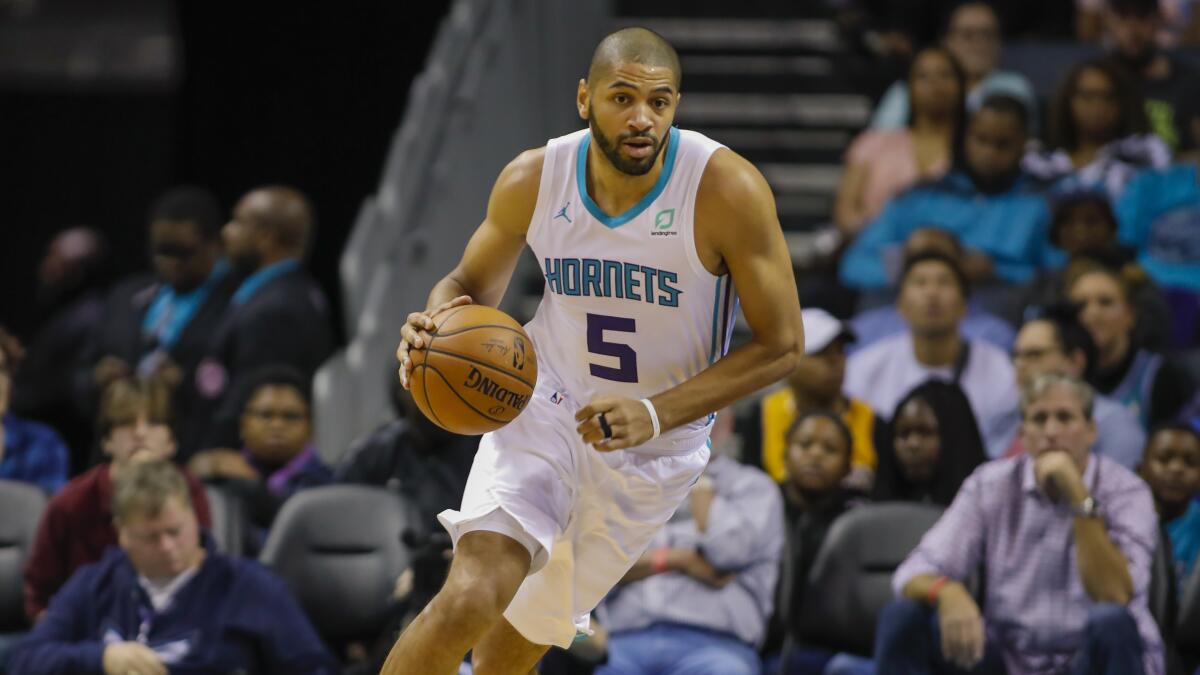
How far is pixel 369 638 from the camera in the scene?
6832mm

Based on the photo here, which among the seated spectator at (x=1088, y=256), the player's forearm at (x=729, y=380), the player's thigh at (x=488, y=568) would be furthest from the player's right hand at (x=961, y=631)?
the seated spectator at (x=1088, y=256)

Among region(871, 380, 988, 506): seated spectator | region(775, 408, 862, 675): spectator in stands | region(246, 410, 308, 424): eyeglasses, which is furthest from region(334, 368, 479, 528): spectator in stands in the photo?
region(871, 380, 988, 506): seated spectator

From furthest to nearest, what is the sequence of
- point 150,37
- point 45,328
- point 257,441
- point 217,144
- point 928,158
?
point 150,37 < point 217,144 < point 45,328 < point 928,158 < point 257,441

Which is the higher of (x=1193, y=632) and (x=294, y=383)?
(x=294, y=383)

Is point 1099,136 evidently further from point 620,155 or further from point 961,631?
point 620,155

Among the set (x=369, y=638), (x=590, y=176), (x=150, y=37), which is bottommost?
(x=369, y=638)

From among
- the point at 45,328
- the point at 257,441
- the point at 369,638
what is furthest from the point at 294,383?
the point at 45,328

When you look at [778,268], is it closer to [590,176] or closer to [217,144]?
[590,176]

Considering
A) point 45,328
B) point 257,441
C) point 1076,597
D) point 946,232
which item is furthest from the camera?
point 45,328

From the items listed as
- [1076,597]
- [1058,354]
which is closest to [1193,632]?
[1076,597]

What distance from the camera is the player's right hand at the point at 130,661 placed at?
6.02m

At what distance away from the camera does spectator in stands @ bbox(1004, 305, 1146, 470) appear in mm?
6965

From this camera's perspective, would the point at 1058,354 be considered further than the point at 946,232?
No

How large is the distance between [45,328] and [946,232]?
437cm
